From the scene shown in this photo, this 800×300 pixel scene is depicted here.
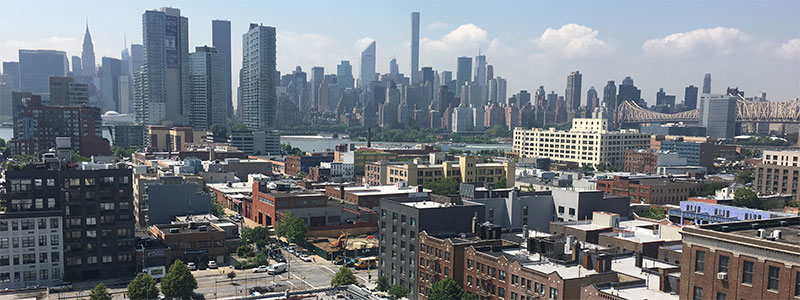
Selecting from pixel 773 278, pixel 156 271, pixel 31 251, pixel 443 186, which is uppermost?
pixel 773 278

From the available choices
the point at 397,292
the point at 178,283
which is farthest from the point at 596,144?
the point at 178,283

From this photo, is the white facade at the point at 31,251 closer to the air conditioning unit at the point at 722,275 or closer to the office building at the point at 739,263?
the office building at the point at 739,263

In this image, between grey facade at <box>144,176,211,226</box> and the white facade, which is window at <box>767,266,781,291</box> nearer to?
the white facade

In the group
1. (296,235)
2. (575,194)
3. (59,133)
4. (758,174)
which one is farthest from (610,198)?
(59,133)

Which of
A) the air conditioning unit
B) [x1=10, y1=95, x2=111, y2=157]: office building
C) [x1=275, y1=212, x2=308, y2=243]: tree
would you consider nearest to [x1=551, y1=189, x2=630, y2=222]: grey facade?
[x1=275, y1=212, x2=308, y2=243]: tree

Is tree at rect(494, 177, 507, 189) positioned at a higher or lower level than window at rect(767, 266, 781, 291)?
lower

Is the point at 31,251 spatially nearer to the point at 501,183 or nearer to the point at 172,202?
the point at 172,202

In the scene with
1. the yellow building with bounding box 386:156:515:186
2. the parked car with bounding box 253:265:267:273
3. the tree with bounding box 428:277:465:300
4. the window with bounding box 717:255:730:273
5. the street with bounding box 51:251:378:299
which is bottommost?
the street with bounding box 51:251:378:299
